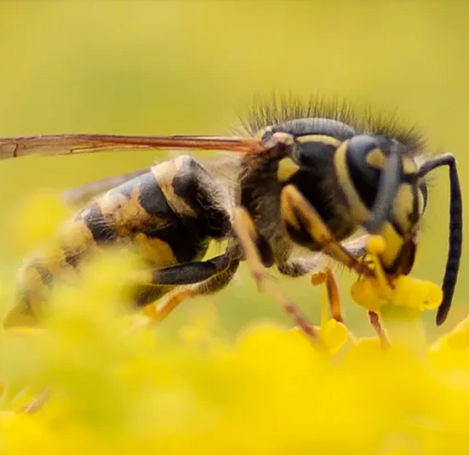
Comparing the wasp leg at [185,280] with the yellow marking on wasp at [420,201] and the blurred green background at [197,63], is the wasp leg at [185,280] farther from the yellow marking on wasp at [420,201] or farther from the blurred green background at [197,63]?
the blurred green background at [197,63]

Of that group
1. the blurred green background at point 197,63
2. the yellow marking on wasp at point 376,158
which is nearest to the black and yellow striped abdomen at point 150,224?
the yellow marking on wasp at point 376,158

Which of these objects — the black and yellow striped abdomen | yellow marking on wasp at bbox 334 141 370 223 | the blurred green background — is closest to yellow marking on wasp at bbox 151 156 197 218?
the black and yellow striped abdomen

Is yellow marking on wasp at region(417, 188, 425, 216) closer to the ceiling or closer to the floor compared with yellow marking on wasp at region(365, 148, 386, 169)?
closer to the floor

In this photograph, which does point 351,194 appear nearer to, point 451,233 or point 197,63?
point 451,233

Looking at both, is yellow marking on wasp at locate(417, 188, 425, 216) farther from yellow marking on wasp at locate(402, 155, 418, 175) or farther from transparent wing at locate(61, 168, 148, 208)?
transparent wing at locate(61, 168, 148, 208)

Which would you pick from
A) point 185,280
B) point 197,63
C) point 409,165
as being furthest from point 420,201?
point 197,63

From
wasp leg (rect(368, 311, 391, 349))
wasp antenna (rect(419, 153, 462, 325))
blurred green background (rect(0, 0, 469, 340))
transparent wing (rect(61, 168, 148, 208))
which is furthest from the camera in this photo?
blurred green background (rect(0, 0, 469, 340))

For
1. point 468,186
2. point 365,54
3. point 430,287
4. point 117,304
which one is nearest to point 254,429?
point 117,304
